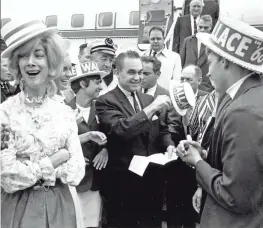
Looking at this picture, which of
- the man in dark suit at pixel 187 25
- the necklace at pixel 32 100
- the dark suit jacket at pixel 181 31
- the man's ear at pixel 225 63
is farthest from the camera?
the dark suit jacket at pixel 181 31

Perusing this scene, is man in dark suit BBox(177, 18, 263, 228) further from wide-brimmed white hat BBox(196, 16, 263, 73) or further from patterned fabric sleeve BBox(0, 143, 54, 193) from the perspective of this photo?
patterned fabric sleeve BBox(0, 143, 54, 193)

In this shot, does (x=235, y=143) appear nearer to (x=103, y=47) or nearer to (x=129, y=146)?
(x=129, y=146)

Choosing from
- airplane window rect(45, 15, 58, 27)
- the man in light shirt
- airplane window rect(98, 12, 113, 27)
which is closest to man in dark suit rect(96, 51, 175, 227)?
the man in light shirt

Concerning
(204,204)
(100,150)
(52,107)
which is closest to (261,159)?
(204,204)

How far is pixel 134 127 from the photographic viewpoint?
342 cm

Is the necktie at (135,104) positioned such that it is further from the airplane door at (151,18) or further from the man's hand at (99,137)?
the airplane door at (151,18)

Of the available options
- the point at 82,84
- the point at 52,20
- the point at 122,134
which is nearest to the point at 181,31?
the point at 82,84

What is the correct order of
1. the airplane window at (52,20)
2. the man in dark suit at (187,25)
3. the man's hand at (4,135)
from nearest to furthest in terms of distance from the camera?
1. the man's hand at (4,135)
2. the man in dark suit at (187,25)
3. the airplane window at (52,20)

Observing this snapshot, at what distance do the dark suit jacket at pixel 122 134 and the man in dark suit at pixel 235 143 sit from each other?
124 cm

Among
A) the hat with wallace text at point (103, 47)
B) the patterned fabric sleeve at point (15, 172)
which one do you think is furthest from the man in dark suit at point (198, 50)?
the patterned fabric sleeve at point (15, 172)

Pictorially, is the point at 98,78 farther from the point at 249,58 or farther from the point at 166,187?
the point at 249,58

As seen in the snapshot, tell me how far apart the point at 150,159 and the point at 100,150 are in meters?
0.49

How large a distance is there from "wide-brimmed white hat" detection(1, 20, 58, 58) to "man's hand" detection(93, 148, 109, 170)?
1.63 m

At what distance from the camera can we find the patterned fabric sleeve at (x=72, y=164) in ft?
7.30
